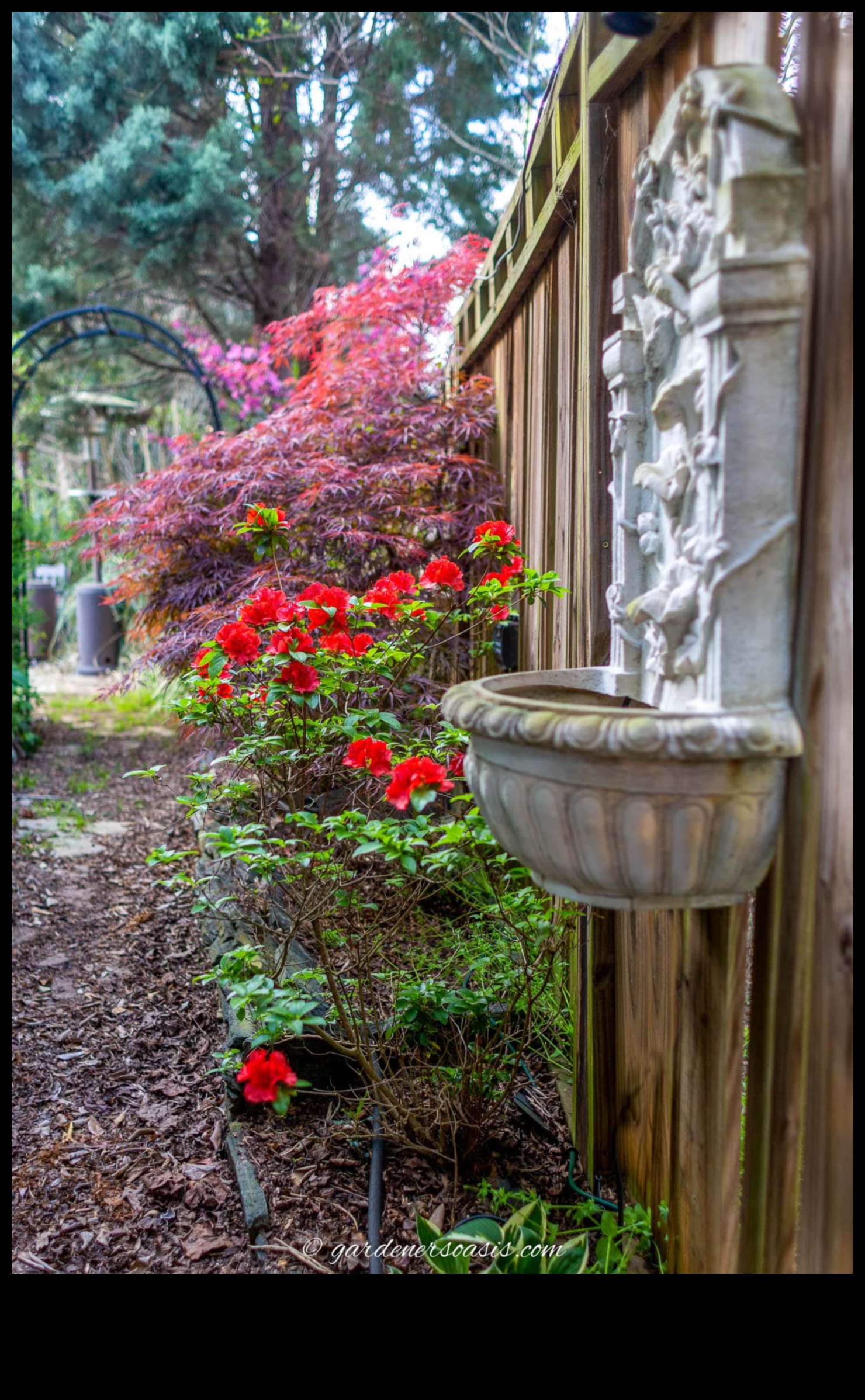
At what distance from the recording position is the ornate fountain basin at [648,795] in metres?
1.05

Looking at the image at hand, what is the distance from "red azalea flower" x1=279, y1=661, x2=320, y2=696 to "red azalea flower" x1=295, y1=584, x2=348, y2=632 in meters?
0.12

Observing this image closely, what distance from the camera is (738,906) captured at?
1.22 metres

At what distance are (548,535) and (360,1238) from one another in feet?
5.42

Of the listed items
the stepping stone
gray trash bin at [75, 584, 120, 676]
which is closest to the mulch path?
the stepping stone

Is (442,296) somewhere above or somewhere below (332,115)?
below

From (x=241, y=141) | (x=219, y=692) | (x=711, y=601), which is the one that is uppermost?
(x=241, y=141)

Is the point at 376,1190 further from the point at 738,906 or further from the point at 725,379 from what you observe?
the point at 725,379

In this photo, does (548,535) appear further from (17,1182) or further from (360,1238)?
(17,1182)

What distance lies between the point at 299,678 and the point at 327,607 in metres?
0.18

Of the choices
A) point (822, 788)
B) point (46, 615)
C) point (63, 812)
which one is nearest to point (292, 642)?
point (822, 788)

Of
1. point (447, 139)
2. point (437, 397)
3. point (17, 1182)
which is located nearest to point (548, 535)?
point (437, 397)

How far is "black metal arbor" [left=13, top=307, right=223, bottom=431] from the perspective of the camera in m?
5.66
